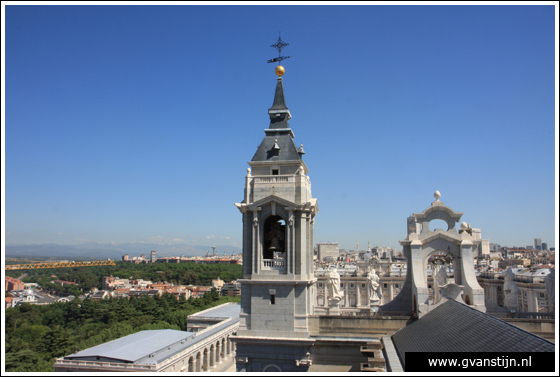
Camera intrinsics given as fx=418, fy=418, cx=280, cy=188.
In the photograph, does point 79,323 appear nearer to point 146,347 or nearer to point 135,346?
point 135,346

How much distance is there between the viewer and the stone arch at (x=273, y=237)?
23141 mm

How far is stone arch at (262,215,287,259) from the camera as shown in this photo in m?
23.1

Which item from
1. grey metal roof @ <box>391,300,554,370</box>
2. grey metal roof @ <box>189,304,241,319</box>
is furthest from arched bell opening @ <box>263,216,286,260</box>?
grey metal roof @ <box>189,304,241,319</box>

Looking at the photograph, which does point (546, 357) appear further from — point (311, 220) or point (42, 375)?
point (42, 375)

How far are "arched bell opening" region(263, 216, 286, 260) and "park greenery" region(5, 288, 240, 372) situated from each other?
42.6 meters

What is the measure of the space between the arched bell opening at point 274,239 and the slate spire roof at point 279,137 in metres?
3.47

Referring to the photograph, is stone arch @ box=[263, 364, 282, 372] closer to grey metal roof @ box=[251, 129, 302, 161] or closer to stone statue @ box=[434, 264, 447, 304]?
stone statue @ box=[434, 264, 447, 304]

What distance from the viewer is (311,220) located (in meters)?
23.5

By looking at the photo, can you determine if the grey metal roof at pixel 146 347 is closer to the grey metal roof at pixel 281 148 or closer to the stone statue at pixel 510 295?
the grey metal roof at pixel 281 148

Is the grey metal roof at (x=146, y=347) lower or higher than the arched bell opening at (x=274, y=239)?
lower

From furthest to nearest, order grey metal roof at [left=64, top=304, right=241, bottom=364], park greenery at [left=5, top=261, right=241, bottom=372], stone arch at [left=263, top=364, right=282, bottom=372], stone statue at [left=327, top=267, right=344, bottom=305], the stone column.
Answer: park greenery at [left=5, top=261, right=241, bottom=372] → grey metal roof at [left=64, top=304, right=241, bottom=364] → stone statue at [left=327, top=267, right=344, bottom=305] → the stone column → stone arch at [left=263, top=364, right=282, bottom=372]

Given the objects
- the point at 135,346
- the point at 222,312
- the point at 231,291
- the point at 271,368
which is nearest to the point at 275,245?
the point at 271,368

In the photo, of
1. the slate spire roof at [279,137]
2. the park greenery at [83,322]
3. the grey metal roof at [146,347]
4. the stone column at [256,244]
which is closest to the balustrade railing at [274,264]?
the stone column at [256,244]

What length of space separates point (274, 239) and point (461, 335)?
10926 mm
